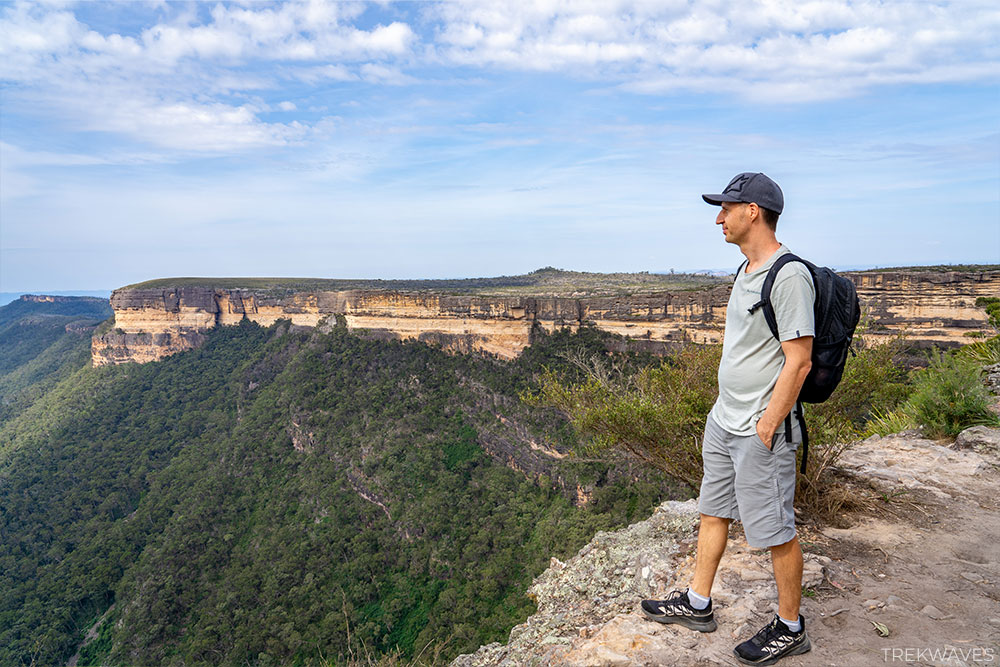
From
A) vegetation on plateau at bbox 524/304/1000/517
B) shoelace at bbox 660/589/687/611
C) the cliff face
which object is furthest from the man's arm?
the cliff face

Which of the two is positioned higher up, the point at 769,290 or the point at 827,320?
the point at 769,290

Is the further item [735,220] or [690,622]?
[690,622]

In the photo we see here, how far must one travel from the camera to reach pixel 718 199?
246 centimetres

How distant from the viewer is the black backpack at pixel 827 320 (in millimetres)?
2236

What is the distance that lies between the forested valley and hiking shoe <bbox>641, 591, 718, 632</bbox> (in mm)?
6510

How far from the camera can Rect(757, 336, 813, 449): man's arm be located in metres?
2.15

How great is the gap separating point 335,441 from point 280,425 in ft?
16.3

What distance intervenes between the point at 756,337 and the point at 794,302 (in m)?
0.29

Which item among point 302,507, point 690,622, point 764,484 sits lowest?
point 302,507

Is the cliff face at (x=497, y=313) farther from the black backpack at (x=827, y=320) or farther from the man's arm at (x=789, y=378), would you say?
the man's arm at (x=789, y=378)

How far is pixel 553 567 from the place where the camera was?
4.80 m

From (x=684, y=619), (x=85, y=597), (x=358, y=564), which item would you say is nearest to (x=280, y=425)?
(x=85, y=597)

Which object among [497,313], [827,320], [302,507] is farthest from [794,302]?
[497,313]

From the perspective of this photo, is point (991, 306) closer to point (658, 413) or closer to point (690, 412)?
point (690, 412)
